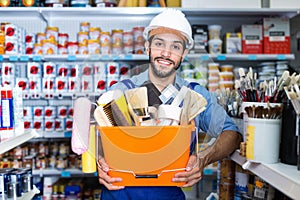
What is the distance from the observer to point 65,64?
3.33 meters

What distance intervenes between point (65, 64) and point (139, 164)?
7.96 ft

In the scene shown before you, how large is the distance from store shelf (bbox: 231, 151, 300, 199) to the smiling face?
0.48m

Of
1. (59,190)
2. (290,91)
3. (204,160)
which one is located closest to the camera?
(204,160)

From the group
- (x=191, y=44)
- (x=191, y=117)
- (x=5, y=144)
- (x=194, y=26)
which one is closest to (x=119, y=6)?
(x=194, y=26)

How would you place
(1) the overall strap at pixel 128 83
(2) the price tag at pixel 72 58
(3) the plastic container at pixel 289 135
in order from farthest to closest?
(2) the price tag at pixel 72 58 → (3) the plastic container at pixel 289 135 → (1) the overall strap at pixel 128 83

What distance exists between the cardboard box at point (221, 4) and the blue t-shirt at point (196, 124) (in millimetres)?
2263

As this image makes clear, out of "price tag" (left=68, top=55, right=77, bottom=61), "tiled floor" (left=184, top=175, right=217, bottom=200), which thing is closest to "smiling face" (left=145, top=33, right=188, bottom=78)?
"tiled floor" (left=184, top=175, right=217, bottom=200)

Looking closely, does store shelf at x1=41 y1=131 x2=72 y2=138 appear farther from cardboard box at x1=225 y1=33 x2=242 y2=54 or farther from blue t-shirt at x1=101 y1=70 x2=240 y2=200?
blue t-shirt at x1=101 y1=70 x2=240 y2=200

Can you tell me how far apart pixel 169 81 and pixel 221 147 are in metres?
0.45

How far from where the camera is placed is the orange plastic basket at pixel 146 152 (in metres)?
1.02

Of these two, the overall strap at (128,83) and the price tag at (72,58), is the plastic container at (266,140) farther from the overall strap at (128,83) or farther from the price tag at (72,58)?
the price tag at (72,58)

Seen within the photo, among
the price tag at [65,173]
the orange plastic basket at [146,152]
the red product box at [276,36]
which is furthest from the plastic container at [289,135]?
the price tag at [65,173]

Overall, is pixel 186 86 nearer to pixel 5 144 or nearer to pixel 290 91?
pixel 290 91

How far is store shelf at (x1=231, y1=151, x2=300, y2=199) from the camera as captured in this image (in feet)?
3.66
